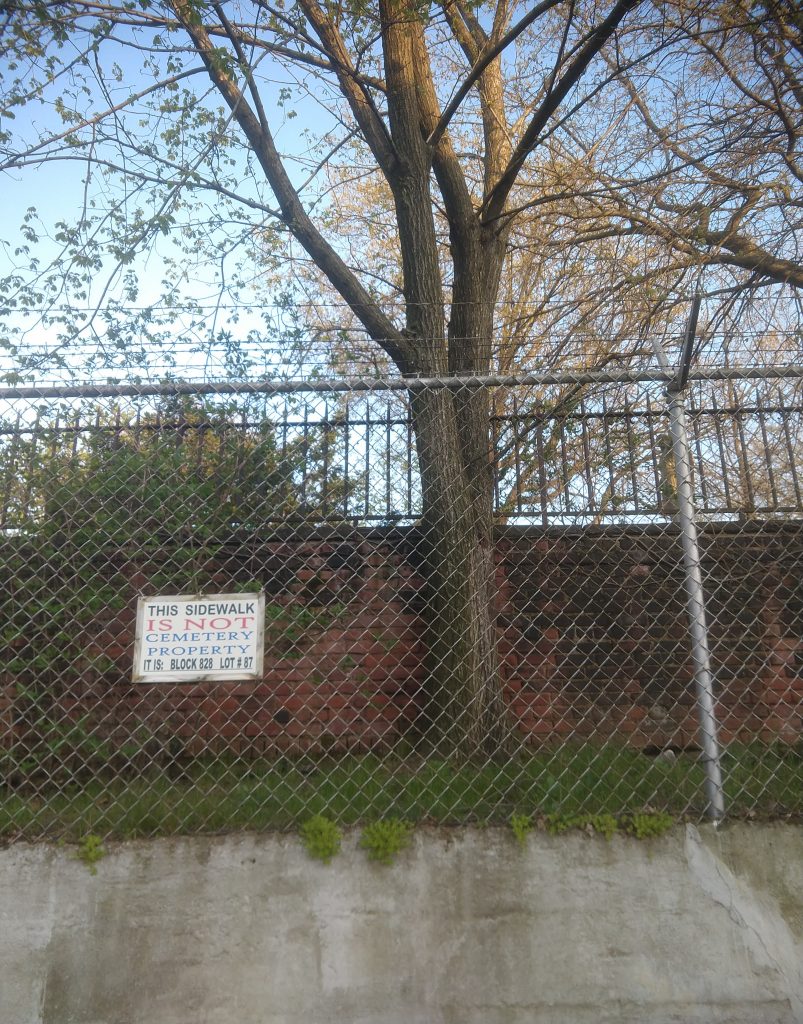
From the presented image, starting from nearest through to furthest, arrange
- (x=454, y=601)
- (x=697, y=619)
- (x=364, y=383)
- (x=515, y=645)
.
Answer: (x=697, y=619) < (x=364, y=383) < (x=454, y=601) < (x=515, y=645)

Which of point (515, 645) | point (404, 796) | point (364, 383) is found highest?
point (364, 383)

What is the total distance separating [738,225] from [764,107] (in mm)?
863

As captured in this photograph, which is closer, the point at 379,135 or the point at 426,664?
the point at 426,664

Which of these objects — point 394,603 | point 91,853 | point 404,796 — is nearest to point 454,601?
point 394,603

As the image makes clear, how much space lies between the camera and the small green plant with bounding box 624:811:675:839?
2.85 m

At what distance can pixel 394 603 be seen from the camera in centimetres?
417

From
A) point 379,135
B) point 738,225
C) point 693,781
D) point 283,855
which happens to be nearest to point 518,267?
point 738,225

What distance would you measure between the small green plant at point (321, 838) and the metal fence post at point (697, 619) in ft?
4.67

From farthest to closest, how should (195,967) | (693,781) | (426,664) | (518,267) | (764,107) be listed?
1. (518,267)
2. (764,107)
3. (426,664)
4. (693,781)
5. (195,967)

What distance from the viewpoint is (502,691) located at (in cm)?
395

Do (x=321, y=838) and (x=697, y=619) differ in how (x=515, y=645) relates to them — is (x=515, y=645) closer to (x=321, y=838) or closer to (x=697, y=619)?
(x=697, y=619)

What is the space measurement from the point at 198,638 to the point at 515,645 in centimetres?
179

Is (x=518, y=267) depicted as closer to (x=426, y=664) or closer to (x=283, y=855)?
(x=426, y=664)

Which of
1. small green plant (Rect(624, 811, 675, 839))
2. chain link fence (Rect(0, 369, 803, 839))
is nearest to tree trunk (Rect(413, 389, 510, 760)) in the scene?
chain link fence (Rect(0, 369, 803, 839))
